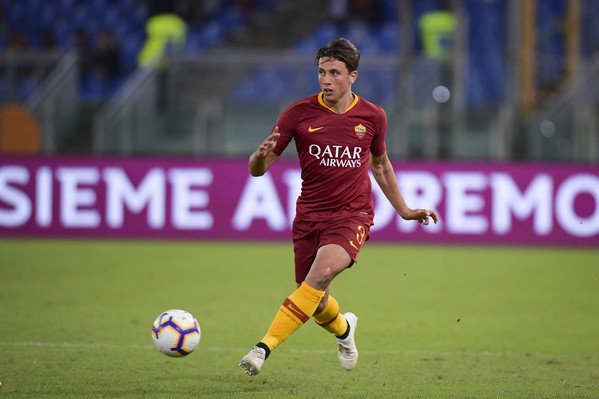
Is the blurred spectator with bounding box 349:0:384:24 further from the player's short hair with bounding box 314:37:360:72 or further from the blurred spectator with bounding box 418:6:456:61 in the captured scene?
the player's short hair with bounding box 314:37:360:72

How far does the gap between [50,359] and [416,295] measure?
4762mm

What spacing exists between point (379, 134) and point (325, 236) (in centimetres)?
80

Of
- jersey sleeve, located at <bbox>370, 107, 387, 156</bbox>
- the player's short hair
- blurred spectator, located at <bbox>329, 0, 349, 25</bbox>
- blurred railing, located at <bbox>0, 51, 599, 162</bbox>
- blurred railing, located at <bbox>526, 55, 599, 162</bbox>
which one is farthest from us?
blurred spectator, located at <bbox>329, 0, 349, 25</bbox>

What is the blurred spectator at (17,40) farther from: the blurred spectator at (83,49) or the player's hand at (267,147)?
the player's hand at (267,147)

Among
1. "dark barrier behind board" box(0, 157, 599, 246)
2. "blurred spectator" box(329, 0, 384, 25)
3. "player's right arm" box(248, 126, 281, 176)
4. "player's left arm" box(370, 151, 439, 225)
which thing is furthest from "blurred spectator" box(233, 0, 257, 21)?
"player's right arm" box(248, 126, 281, 176)

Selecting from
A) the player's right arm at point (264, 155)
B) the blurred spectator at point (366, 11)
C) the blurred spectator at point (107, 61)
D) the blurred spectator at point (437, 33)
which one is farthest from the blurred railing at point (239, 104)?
the player's right arm at point (264, 155)

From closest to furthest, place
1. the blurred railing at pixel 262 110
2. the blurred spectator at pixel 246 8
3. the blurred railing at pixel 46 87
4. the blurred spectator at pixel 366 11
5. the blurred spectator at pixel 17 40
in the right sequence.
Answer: the blurred railing at pixel 262 110 → the blurred railing at pixel 46 87 → the blurred spectator at pixel 366 11 → the blurred spectator at pixel 17 40 → the blurred spectator at pixel 246 8

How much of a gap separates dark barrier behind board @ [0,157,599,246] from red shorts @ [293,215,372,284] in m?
8.45

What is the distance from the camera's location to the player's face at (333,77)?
5.97 meters

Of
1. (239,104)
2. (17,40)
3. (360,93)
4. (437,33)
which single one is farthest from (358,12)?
(17,40)

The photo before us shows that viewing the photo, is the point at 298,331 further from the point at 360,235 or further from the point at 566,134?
the point at 566,134

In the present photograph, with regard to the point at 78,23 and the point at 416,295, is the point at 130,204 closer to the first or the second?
the point at 416,295

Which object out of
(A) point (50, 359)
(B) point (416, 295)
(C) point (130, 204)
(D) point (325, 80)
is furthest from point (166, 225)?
(D) point (325, 80)

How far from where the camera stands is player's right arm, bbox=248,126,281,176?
568 cm
